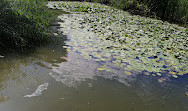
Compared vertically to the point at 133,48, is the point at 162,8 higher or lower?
higher

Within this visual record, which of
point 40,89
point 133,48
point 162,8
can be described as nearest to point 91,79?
point 40,89

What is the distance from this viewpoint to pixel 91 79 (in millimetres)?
2449

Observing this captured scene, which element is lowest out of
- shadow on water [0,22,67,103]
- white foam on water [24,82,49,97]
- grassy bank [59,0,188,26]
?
white foam on water [24,82,49,97]

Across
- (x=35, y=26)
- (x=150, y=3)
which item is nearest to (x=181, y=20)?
(x=150, y=3)

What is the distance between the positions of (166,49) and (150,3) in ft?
15.9

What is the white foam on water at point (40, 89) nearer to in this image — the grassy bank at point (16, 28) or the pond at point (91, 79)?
the pond at point (91, 79)

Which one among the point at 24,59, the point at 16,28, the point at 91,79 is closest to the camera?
the point at 91,79

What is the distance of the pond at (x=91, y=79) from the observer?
1923mm

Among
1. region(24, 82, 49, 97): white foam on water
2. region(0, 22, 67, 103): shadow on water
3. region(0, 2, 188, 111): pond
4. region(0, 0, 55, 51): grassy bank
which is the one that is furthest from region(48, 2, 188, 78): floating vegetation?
region(24, 82, 49, 97): white foam on water

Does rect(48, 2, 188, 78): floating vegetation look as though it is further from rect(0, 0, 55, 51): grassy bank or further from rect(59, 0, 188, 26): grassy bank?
rect(59, 0, 188, 26): grassy bank

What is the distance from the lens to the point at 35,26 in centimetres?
337

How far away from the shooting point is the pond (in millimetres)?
1923

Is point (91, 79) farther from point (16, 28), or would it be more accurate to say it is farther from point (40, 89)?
point (16, 28)

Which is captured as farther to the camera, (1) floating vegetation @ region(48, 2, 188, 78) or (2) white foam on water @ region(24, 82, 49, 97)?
(1) floating vegetation @ region(48, 2, 188, 78)
